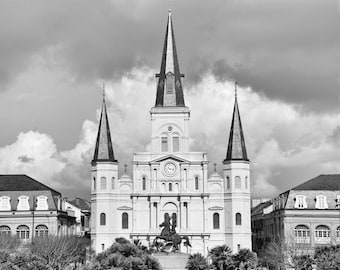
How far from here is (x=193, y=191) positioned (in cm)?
10800

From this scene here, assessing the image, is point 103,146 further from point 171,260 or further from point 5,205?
point 171,260

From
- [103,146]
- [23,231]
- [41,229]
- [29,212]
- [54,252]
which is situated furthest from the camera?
[103,146]

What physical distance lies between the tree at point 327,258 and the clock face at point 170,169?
33.8m

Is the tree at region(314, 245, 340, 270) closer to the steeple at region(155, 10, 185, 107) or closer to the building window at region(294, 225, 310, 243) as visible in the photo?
the building window at region(294, 225, 310, 243)

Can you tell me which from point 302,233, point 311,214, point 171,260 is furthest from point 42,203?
point 171,260

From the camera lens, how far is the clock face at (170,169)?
108 m

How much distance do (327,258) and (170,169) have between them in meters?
43.1

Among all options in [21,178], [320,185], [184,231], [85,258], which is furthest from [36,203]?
[320,185]

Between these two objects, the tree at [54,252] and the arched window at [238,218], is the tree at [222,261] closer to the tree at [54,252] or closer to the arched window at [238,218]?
the tree at [54,252]

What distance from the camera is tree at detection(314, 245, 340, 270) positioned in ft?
209

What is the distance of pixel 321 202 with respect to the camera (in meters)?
103

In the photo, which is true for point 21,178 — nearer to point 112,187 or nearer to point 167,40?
point 112,187

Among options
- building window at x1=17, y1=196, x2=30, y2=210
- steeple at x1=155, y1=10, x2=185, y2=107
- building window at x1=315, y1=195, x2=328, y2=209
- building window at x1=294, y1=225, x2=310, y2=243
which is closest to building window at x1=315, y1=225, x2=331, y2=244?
building window at x1=294, y1=225, x2=310, y2=243

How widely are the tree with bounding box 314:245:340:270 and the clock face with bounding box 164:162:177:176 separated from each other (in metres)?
33.8
